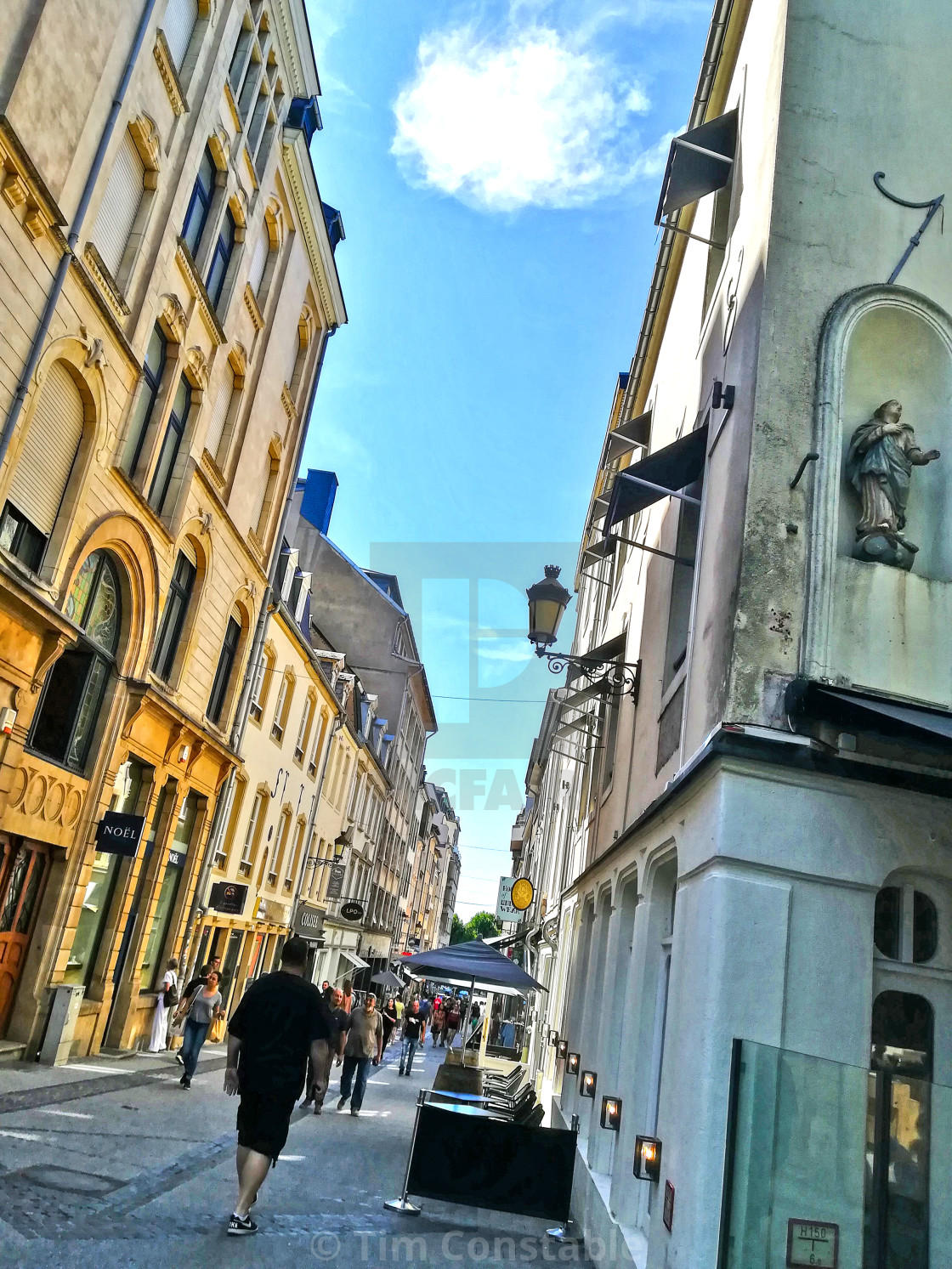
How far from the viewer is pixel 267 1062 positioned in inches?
240

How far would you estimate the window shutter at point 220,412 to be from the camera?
18203mm

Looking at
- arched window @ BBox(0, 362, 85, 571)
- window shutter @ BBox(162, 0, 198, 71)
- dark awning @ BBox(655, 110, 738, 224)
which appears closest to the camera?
dark awning @ BBox(655, 110, 738, 224)

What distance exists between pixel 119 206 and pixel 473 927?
417ft

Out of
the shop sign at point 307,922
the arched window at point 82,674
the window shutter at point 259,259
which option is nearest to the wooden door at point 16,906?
A: the arched window at point 82,674

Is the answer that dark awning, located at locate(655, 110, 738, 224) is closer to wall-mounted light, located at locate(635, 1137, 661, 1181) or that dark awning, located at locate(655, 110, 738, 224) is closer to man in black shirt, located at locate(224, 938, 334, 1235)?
man in black shirt, located at locate(224, 938, 334, 1235)

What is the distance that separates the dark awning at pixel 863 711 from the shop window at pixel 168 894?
47.4 ft

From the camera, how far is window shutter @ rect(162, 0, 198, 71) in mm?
14555

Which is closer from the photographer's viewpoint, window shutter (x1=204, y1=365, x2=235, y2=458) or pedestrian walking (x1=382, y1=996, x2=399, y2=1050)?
window shutter (x1=204, y1=365, x2=235, y2=458)

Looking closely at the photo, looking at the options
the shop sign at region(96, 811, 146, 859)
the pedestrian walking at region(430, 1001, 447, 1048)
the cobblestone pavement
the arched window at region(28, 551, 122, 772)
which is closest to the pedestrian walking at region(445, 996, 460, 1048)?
the pedestrian walking at region(430, 1001, 447, 1048)

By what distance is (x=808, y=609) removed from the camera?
19.4 feet

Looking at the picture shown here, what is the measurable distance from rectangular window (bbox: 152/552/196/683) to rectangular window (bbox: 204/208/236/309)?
480cm

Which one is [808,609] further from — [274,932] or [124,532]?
[274,932]

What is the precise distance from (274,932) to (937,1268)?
2407 centimetres

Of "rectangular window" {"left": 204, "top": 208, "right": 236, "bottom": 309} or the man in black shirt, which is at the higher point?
"rectangular window" {"left": 204, "top": 208, "right": 236, "bottom": 309}
